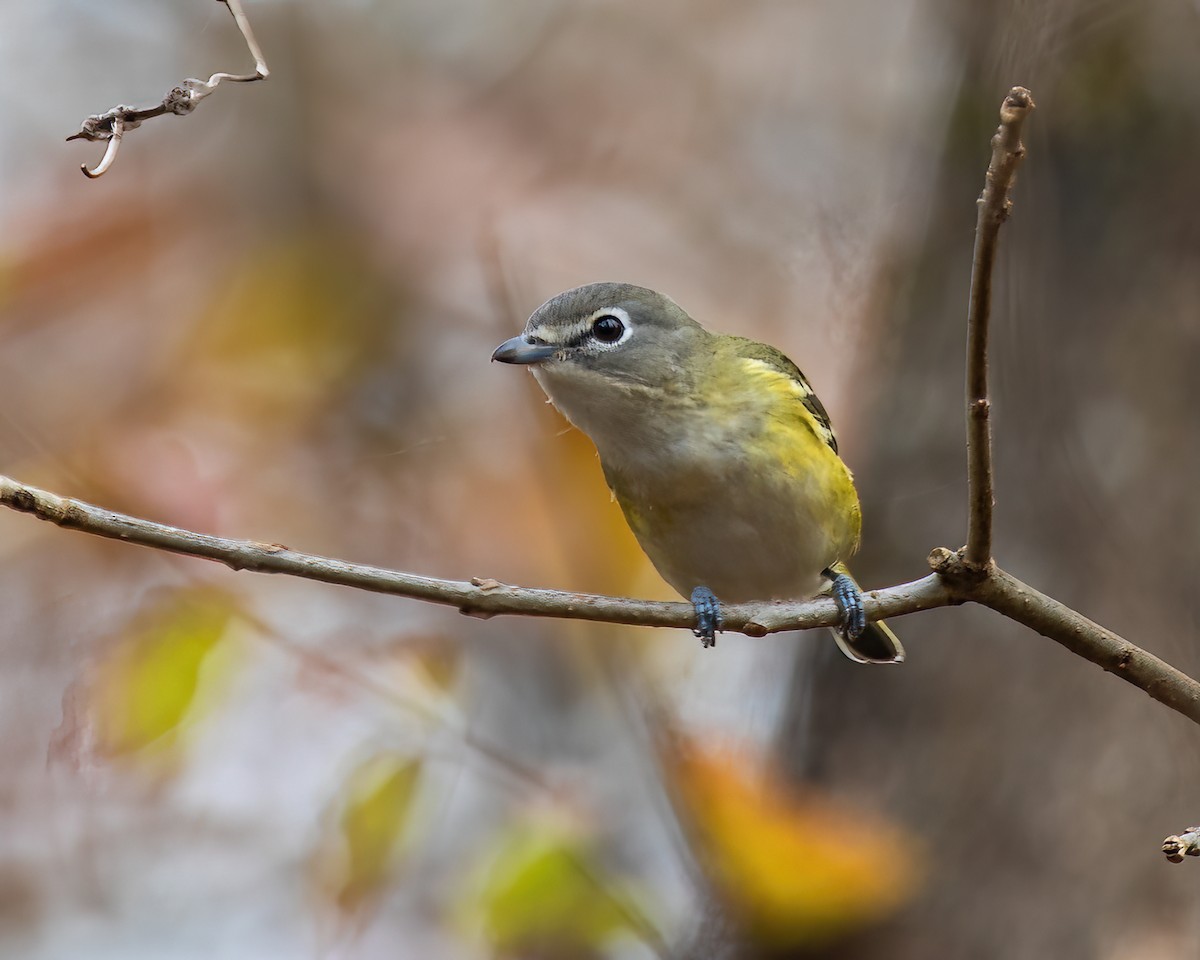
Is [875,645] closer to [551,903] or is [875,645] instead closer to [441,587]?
[551,903]

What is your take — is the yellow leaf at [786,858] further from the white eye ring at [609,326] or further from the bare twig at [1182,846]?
the bare twig at [1182,846]

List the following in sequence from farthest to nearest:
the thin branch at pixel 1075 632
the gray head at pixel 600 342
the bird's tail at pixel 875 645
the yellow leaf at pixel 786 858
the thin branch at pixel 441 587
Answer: the bird's tail at pixel 875 645 → the yellow leaf at pixel 786 858 → the gray head at pixel 600 342 → the thin branch at pixel 1075 632 → the thin branch at pixel 441 587

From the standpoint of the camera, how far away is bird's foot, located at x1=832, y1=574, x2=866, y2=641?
8.38 feet

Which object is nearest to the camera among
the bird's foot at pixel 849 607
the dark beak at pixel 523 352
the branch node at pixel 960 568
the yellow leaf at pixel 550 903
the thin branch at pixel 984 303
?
the thin branch at pixel 984 303

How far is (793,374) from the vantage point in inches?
160

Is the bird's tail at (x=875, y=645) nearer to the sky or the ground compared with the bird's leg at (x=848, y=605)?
nearer to the sky

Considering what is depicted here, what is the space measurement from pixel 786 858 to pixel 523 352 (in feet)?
6.26

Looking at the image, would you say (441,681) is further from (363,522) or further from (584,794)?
(363,522)

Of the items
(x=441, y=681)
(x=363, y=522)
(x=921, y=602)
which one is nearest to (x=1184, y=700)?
(x=921, y=602)

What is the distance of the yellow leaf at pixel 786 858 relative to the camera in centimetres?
389

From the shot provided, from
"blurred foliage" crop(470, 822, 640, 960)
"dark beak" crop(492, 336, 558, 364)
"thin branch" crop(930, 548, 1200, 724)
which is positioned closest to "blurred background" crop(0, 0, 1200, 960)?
"blurred foliage" crop(470, 822, 640, 960)

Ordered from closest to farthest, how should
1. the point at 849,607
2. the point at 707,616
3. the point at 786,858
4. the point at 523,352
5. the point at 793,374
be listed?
the point at 849,607 < the point at 707,616 < the point at 523,352 < the point at 786,858 < the point at 793,374

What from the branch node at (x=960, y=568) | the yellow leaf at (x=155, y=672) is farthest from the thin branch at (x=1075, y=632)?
the yellow leaf at (x=155, y=672)

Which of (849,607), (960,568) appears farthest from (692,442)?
(960,568)
